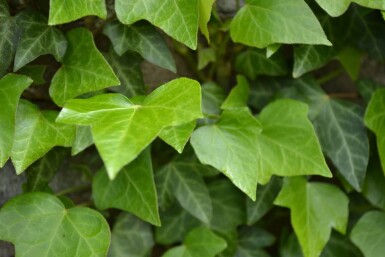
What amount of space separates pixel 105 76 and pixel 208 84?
248 millimetres

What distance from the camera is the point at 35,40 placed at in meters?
0.78

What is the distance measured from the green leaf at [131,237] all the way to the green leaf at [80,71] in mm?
254

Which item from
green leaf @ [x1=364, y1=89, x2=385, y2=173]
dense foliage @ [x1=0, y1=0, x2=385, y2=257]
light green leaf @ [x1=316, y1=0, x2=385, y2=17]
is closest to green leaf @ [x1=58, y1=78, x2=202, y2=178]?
dense foliage @ [x1=0, y1=0, x2=385, y2=257]

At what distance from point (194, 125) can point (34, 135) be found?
0.76 feet

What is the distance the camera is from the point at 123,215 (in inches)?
36.9

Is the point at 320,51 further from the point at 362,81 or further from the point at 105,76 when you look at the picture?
the point at 105,76

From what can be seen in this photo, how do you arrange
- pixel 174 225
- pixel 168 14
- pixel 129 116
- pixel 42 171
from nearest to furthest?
pixel 129 116
pixel 168 14
pixel 42 171
pixel 174 225

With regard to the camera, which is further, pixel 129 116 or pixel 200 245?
pixel 200 245

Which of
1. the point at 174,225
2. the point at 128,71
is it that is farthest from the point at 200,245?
the point at 128,71

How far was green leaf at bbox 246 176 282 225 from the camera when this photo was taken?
36.9 inches

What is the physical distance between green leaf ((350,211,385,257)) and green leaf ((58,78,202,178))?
43cm

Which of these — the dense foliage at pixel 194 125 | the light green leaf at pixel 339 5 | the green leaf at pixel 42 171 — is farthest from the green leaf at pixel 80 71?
the light green leaf at pixel 339 5

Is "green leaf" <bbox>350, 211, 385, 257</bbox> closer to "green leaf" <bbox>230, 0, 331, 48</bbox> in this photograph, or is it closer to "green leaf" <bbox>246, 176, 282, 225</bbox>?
"green leaf" <bbox>246, 176, 282, 225</bbox>

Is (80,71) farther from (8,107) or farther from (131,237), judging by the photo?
(131,237)
